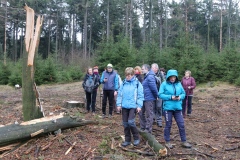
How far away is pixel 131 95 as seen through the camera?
5812 mm

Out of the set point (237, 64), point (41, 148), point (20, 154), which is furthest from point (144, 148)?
point (237, 64)

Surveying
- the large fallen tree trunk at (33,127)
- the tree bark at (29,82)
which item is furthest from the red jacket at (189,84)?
the tree bark at (29,82)

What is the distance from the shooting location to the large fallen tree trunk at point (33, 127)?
560 cm

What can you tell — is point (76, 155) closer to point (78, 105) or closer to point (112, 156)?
point (112, 156)

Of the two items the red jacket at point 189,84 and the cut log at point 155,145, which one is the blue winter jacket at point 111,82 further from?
the cut log at point 155,145

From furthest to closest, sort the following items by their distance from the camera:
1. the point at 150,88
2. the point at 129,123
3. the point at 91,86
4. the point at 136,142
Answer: the point at 91,86 → the point at 150,88 → the point at 136,142 → the point at 129,123

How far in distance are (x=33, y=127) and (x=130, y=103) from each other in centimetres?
237

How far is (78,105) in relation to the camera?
10680mm

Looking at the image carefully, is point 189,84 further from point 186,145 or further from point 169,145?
point 169,145

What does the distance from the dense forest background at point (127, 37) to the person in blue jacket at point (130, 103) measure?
1410cm

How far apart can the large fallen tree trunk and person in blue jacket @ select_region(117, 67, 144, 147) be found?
1.64 meters

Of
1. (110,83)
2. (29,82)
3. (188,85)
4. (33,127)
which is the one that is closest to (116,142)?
(33,127)

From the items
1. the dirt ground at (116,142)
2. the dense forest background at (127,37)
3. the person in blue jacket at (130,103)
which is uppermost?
the dense forest background at (127,37)

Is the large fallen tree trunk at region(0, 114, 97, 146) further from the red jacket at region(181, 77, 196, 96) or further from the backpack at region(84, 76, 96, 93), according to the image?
the red jacket at region(181, 77, 196, 96)
